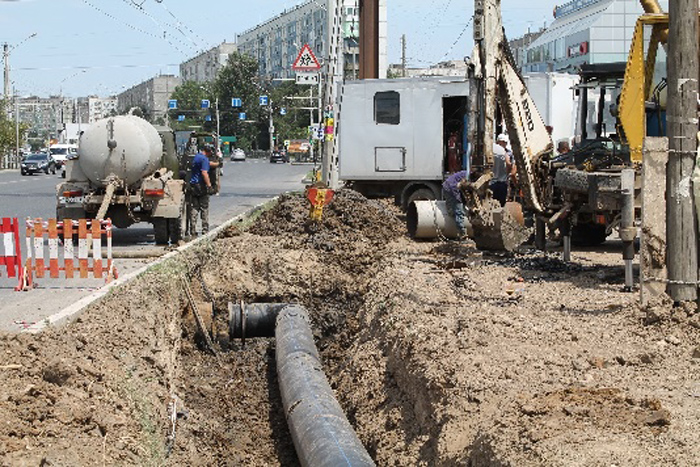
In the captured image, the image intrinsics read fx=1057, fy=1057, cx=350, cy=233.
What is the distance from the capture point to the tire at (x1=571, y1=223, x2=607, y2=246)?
16531 millimetres

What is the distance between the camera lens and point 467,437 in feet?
22.4

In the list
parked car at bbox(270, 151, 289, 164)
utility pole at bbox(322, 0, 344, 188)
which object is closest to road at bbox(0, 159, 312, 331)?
utility pole at bbox(322, 0, 344, 188)

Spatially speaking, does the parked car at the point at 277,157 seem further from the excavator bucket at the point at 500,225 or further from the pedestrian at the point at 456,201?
the excavator bucket at the point at 500,225

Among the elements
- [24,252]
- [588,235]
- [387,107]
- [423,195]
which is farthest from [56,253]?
[387,107]

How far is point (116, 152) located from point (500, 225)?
281 inches

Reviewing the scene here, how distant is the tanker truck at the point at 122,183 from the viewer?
18.2 meters

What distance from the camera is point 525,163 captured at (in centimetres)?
1561

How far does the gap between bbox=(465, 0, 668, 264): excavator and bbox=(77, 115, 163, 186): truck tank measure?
20.3 ft

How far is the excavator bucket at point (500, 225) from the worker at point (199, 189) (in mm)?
5888


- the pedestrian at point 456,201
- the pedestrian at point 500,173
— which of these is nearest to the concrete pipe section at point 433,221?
the pedestrian at point 456,201

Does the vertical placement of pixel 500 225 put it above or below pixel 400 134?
below

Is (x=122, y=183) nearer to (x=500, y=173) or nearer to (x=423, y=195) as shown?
(x=500, y=173)

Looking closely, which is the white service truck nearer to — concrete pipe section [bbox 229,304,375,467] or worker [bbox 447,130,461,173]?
worker [bbox 447,130,461,173]

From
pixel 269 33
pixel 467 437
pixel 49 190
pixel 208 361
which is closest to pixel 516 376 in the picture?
pixel 467 437
